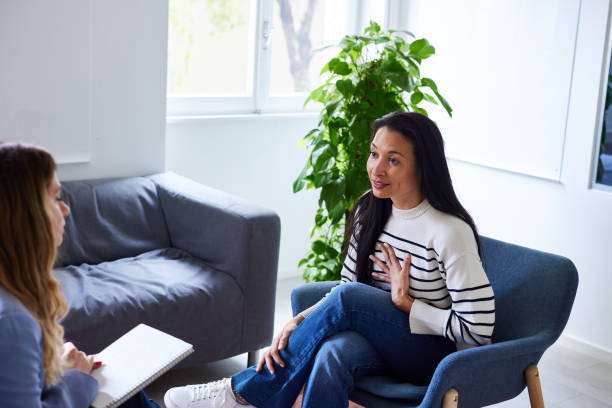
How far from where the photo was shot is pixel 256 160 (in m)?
4.01

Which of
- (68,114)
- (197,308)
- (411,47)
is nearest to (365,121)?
(411,47)

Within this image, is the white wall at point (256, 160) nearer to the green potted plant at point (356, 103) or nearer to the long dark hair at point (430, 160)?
the green potted plant at point (356, 103)

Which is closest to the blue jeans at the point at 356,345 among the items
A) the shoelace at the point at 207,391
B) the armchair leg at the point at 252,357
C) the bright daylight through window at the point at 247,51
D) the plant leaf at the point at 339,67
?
the shoelace at the point at 207,391

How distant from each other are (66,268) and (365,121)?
4.31ft

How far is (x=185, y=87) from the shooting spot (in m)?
3.75

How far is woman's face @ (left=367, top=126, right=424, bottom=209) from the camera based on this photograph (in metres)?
2.09

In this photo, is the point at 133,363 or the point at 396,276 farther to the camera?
the point at 396,276

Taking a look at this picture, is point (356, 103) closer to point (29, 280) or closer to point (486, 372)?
point (486, 372)

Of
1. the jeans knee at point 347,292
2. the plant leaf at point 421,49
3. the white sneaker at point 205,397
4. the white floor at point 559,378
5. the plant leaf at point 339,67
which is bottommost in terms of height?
the white floor at point 559,378

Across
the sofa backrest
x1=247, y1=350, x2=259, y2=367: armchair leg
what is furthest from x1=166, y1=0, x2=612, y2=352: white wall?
x1=247, y1=350, x2=259, y2=367: armchair leg

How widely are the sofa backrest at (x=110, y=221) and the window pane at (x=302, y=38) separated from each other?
1.23 meters

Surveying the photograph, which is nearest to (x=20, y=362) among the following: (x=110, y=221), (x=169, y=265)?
(x=169, y=265)

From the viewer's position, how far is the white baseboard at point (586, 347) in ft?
10.9

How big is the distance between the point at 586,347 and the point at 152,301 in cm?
203
